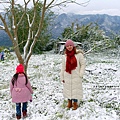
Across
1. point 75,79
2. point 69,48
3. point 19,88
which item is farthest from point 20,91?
point 69,48

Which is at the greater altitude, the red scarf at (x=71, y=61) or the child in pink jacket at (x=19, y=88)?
the red scarf at (x=71, y=61)

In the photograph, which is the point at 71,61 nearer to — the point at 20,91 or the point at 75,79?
the point at 75,79

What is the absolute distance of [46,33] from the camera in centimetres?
2998

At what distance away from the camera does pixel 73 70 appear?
5.47 meters

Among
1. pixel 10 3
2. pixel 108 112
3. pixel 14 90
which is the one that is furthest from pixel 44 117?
pixel 10 3

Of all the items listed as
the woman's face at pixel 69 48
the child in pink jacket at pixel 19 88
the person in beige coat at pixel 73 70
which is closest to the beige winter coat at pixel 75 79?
the person in beige coat at pixel 73 70

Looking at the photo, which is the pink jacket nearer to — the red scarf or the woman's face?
the red scarf

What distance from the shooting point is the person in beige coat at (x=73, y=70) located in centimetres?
541

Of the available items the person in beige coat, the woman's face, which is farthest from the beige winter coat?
the woman's face

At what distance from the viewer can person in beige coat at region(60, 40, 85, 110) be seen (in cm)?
541

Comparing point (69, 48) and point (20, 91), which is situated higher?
point (69, 48)

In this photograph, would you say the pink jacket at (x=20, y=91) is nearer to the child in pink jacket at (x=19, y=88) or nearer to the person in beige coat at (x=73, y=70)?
the child in pink jacket at (x=19, y=88)

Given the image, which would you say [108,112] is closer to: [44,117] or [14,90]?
[44,117]

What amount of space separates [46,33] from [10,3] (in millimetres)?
23174
